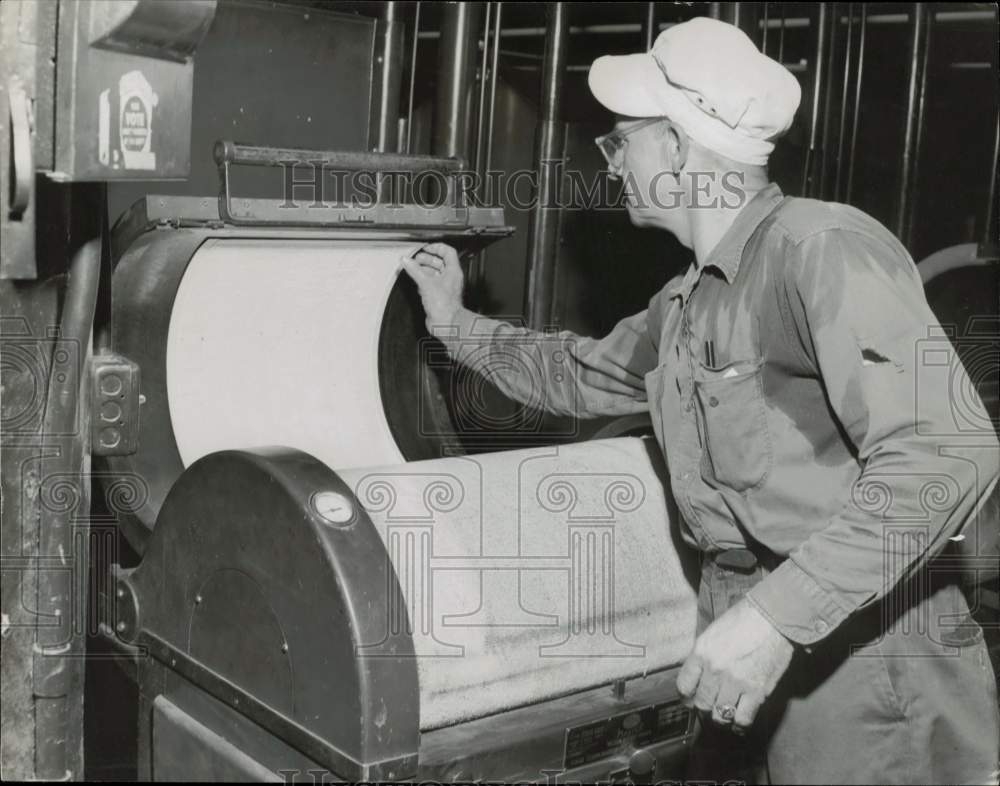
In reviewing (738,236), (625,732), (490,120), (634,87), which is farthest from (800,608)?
(490,120)

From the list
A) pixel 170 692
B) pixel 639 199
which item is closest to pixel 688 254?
pixel 639 199

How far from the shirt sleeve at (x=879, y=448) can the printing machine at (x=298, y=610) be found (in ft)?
1.44

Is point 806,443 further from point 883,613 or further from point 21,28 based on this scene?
point 21,28

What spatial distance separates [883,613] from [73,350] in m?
1.25

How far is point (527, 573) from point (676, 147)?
71cm

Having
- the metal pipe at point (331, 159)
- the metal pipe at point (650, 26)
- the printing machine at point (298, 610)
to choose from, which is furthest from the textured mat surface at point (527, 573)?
the metal pipe at point (650, 26)

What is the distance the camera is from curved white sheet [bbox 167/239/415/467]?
2.21 m

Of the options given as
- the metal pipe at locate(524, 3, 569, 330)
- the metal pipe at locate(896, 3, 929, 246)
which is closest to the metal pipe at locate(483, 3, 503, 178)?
the metal pipe at locate(524, 3, 569, 330)

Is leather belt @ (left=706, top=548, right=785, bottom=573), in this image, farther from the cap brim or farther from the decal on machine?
the decal on machine

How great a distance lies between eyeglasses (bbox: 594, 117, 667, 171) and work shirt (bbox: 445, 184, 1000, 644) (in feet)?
0.69

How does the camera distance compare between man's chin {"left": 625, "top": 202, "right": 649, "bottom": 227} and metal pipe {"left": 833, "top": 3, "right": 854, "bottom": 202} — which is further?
metal pipe {"left": 833, "top": 3, "right": 854, "bottom": 202}

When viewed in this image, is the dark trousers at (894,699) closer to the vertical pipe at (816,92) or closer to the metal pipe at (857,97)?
the vertical pipe at (816,92)

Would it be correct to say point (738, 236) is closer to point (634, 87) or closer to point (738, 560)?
point (634, 87)

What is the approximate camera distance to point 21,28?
1.41 meters
